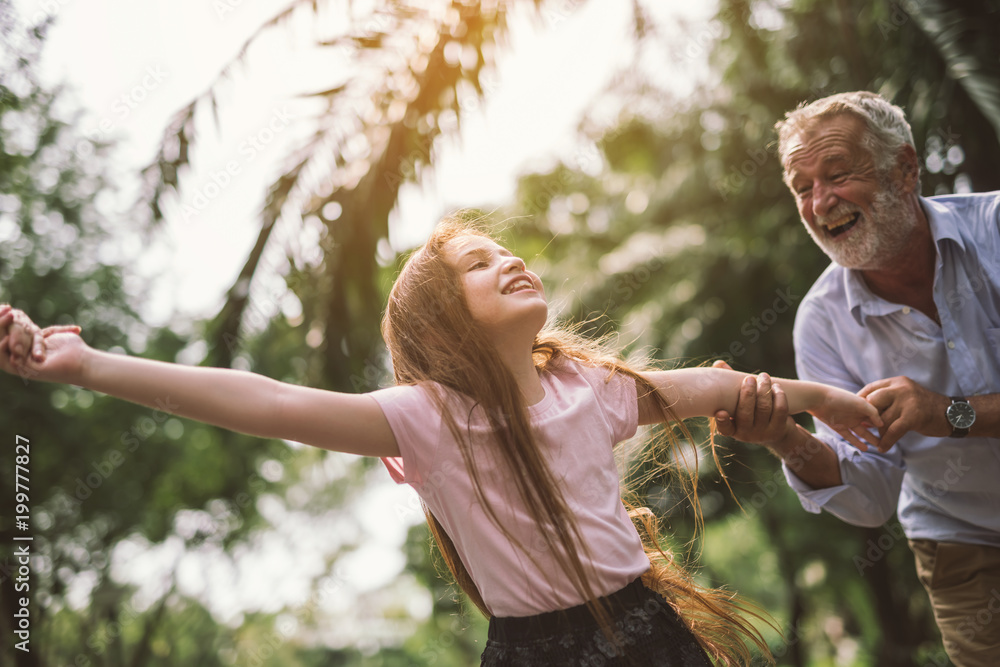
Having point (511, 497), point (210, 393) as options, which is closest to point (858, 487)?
point (511, 497)

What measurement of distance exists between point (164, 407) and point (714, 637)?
1616mm

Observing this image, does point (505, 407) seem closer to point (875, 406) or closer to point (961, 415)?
point (875, 406)

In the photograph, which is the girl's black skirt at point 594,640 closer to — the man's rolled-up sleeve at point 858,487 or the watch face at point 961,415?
the man's rolled-up sleeve at point 858,487

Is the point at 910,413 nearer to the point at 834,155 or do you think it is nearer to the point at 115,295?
the point at 834,155

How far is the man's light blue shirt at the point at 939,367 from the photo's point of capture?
2.69 metres

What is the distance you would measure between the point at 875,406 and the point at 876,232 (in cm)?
65

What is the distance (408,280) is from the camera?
2133mm

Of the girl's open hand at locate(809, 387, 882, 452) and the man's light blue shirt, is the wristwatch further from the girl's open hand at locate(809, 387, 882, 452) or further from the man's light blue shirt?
the girl's open hand at locate(809, 387, 882, 452)

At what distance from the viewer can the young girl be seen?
1.58 meters

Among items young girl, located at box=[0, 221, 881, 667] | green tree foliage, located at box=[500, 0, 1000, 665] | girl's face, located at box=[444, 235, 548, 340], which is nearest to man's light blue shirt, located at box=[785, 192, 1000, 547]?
green tree foliage, located at box=[500, 0, 1000, 665]

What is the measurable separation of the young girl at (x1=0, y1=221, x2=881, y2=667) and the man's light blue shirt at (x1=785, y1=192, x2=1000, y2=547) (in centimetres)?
95

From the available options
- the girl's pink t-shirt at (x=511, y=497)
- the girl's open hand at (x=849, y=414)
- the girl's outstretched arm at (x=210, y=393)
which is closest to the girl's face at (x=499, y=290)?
the girl's pink t-shirt at (x=511, y=497)

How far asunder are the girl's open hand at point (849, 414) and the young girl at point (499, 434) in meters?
0.61

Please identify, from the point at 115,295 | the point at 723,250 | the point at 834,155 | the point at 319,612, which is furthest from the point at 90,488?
the point at 319,612
